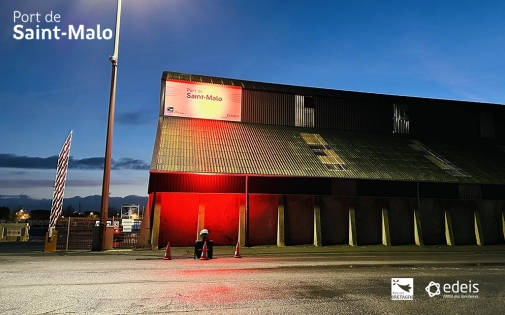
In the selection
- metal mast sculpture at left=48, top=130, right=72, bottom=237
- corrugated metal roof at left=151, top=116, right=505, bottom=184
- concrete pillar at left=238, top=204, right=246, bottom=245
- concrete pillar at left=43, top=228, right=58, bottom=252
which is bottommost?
concrete pillar at left=43, top=228, right=58, bottom=252

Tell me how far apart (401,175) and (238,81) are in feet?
47.9

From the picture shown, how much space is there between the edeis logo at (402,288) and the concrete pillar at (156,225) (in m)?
13.7

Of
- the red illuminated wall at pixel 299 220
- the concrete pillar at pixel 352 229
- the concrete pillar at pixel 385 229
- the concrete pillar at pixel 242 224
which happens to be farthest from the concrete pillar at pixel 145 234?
the concrete pillar at pixel 385 229

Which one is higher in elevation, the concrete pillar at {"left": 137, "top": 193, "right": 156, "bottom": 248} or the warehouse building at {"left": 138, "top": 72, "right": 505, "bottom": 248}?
the warehouse building at {"left": 138, "top": 72, "right": 505, "bottom": 248}

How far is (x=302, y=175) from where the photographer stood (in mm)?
20781

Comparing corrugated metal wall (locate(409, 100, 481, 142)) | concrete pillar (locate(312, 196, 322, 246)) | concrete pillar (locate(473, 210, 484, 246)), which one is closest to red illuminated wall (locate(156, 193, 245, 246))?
concrete pillar (locate(312, 196, 322, 246))

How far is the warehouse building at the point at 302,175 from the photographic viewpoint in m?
20.6

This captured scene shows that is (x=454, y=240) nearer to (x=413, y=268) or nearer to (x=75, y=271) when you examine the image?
(x=413, y=268)

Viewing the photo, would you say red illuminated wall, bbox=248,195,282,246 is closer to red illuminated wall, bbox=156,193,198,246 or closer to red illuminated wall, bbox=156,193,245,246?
red illuminated wall, bbox=156,193,245,246

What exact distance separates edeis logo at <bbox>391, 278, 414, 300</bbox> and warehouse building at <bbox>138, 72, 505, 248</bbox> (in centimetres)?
1237

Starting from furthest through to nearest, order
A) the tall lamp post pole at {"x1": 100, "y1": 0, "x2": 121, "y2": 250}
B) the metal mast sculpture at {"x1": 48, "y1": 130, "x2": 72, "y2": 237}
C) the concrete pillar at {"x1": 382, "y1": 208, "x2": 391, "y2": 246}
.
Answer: the concrete pillar at {"x1": 382, "y1": 208, "x2": 391, "y2": 246} → the metal mast sculpture at {"x1": 48, "y1": 130, "x2": 72, "y2": 237} → the tall lamp post pole at {"x1": 100, "y1": 0, "x2": 121, "y2": 250}

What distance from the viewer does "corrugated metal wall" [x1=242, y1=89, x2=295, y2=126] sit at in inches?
1096

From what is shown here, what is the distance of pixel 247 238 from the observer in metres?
20.5

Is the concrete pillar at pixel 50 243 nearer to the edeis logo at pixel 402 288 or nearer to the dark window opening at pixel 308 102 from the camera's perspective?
the edeis logo at pixel 402 288
